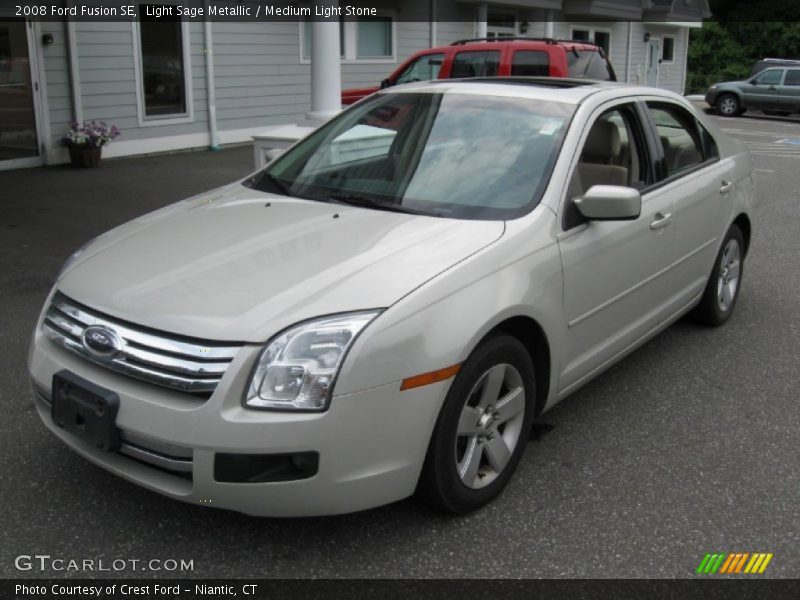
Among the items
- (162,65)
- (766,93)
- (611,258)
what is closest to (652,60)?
(766,93)

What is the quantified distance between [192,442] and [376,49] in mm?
16498

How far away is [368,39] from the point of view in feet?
58.5

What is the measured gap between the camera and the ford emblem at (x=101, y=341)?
2.78 metres

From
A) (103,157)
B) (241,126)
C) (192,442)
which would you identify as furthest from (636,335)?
(241,126)

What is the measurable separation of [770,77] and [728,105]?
138 cm

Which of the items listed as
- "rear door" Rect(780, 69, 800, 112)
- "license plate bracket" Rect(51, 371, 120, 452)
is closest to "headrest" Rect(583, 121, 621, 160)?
"license plate bracket" Rect(51, 371, 120, 452)

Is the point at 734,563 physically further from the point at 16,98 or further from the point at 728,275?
the point at 16,98

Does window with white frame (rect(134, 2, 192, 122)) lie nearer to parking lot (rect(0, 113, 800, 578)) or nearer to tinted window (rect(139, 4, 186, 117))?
tinted window (rect(139, 4, 186, 117))

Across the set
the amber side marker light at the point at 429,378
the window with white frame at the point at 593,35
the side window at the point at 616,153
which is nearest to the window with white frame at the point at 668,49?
the window with white frame at the point at 593,35

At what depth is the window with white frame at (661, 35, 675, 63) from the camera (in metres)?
30.7

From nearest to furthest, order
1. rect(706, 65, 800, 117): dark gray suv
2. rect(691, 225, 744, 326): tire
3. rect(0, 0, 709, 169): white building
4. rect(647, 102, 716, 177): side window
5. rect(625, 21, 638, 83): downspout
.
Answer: rect(647, 102, 716, 177): side window → rect(691, 225, 744, 326): tire → rect(0, 0, 709, 169): white building → rect(706, 65, 800, 117): dark gray suv → rect(625, 21, 638, 83): downspout

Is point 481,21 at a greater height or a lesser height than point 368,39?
greater

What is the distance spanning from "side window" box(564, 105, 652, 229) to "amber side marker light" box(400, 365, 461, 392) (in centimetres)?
145

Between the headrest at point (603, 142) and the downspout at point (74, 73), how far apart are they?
9.94m
